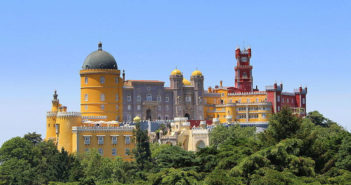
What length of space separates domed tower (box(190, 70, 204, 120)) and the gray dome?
17491mm

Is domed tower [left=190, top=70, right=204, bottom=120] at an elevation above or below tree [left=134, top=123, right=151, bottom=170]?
above

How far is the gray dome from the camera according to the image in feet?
318

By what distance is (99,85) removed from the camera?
97312 millimetres

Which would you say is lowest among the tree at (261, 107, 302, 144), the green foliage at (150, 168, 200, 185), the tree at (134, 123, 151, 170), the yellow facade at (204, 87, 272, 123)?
the green foliage at (150, 168, 200, 185)

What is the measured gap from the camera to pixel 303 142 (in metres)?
53.0

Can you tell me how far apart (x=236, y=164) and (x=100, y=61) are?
4844 cm

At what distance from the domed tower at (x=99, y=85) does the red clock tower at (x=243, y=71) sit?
26663 millimetres

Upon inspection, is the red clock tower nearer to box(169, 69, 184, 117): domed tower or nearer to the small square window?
box(169, 69, 184, 117): domed tower

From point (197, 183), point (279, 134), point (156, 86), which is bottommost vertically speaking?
point (197, 183)

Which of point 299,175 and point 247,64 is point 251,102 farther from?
point 299,175

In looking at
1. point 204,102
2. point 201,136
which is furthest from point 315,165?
point 204,102

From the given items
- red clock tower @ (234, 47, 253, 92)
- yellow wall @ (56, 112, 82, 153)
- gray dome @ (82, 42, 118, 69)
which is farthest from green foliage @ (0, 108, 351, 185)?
red clock tower @ (234, 47, 253, 92)

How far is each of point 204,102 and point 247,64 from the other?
11.0 metres

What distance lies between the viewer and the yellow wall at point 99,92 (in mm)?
97062
